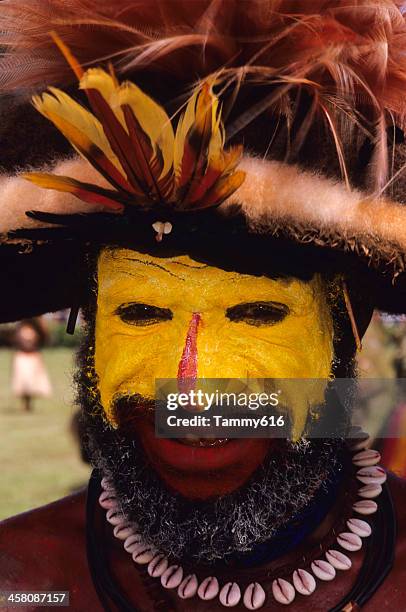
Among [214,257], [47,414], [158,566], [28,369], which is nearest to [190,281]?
[214,257]

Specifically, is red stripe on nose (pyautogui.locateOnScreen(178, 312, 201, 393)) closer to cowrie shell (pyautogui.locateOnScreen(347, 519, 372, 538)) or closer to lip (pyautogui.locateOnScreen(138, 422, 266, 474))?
lip (pyautogui.locateOnScreen(138, 422, 266, 474))

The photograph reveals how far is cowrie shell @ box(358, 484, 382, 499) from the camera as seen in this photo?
2.10 metres

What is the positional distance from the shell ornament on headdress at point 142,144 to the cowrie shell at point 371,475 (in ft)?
2.64

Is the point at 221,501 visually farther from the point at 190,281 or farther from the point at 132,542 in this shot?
the point at 190,281

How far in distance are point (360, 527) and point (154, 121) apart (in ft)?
3.54

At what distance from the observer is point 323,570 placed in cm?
203

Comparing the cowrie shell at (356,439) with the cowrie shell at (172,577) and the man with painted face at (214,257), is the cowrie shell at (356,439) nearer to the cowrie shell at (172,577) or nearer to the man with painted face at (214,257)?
the man with painted face at (214,257)

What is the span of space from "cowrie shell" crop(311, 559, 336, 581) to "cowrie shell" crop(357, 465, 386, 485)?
0.22m

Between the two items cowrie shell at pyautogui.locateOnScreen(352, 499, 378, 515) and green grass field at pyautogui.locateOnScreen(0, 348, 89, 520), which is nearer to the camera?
cowrie shell at pyautogui.locateOnScreen(352, 499, 378, 515)

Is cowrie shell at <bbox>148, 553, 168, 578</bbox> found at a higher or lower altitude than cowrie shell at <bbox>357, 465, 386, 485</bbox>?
lower

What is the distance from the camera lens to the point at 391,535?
2.07 meters

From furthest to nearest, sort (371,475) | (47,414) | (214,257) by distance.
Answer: (47,414) < (371,475) < (214,257)

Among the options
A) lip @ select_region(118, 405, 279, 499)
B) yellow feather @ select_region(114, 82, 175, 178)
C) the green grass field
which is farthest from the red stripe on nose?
the green grass field

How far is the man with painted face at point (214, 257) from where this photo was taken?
178 centimetres
